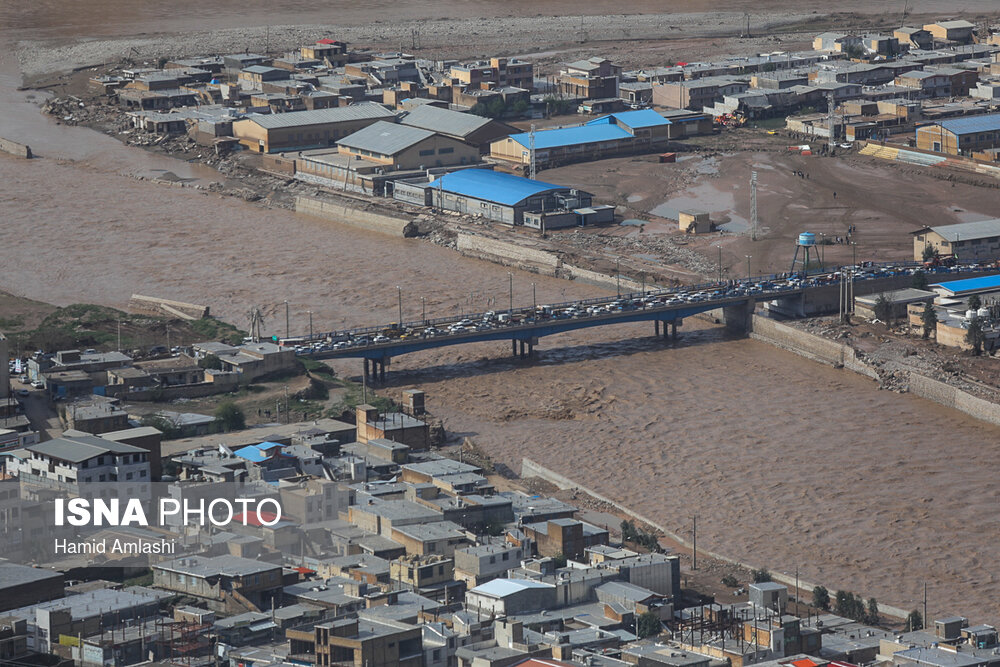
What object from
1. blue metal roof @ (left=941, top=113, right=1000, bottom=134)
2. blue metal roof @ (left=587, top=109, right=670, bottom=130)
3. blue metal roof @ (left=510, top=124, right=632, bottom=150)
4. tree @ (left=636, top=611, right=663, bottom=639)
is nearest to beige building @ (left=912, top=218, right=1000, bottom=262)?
blue metal roof @ (left=941, top=113, right=1000, bottom=134)

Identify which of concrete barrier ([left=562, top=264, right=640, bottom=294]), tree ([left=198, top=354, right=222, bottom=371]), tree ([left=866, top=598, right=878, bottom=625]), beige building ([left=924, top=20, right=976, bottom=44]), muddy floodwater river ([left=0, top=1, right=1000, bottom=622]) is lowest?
muddy floodwater river ([left=0, top=1, right=1000, bottom=622])

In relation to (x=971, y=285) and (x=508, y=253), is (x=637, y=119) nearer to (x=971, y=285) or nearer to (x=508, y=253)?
(x=508, y=253)

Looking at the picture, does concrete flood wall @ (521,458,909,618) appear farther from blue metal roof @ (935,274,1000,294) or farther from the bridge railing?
blue metal roof @ (935,274,1000,294)

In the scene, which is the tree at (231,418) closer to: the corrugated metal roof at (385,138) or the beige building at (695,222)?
the beige building at (695,222)

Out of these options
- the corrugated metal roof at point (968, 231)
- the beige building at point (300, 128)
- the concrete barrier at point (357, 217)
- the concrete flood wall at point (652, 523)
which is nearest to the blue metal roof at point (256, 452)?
the concrete flood wall at point (652, 523)

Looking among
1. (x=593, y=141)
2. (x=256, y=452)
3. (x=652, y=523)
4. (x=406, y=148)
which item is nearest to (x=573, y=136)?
(x=593, y=141)

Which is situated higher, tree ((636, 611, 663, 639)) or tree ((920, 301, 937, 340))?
tree ((636, 611, 663, 639))
